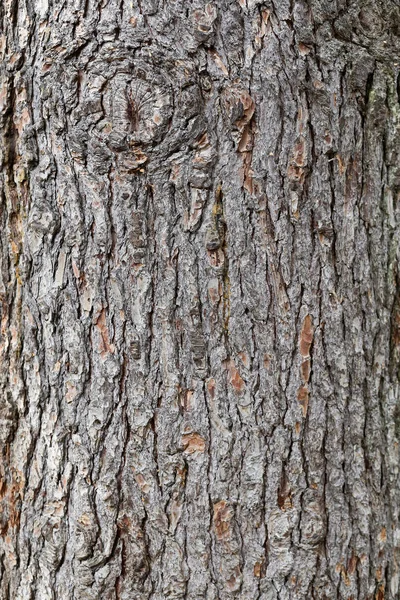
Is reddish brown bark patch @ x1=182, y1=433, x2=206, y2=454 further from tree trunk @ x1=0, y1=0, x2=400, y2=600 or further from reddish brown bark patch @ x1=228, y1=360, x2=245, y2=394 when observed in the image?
reddish brown bark patch @ x1=228, y1=360, x2=245, y2=394

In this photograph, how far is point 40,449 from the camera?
144 centimetres

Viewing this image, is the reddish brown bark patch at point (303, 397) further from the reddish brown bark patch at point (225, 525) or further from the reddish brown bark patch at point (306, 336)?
the reddish brown bark patch at point (225, 525)

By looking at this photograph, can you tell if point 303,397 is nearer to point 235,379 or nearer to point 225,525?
point 235,379

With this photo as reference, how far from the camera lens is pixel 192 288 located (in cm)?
134

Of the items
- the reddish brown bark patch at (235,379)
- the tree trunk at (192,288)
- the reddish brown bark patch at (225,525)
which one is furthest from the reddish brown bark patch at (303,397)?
the reddish brown bark patch at (225,525)

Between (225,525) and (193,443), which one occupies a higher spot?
(193,443)

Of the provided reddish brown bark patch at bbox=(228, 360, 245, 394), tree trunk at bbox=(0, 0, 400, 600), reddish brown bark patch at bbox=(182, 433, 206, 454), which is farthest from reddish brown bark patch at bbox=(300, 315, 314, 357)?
reddish brown bark patch at bbox=(182, 433, 206, 454)

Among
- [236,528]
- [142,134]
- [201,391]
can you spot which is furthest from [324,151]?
[236,528]

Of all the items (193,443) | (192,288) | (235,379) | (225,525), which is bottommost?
(225,525)

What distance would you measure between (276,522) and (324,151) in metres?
0.80

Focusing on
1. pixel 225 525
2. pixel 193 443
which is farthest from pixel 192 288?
pixel 225 525

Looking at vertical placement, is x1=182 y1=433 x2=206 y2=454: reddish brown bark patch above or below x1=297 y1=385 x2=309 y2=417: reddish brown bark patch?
below

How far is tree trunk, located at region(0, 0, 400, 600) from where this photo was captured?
1.32 m

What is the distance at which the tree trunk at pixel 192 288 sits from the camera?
1.32 m
